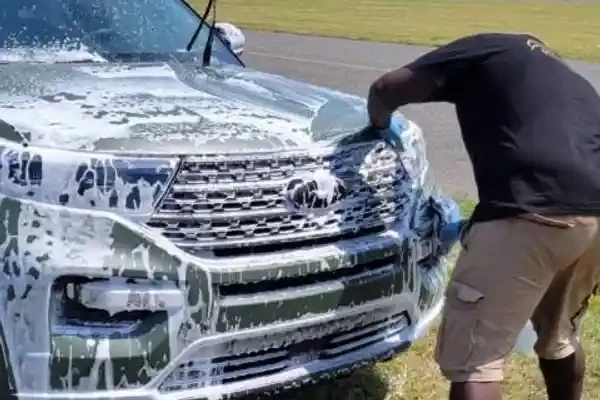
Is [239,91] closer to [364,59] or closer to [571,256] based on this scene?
[571,256]

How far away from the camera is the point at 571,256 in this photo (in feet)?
12.1

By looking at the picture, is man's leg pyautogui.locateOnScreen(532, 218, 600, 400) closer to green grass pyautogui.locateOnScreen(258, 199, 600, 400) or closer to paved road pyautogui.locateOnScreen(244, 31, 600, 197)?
green grass pyautogui.locateOnScreen(258, 199, 600, 400)

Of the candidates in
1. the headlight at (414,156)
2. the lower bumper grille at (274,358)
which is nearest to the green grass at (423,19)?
the headlight at (414,156)

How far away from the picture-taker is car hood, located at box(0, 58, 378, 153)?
356 cm

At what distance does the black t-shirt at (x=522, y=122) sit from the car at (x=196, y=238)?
47 centimetres

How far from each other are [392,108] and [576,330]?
112 cm

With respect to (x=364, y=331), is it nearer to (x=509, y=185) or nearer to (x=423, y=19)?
(x=509, y=185)

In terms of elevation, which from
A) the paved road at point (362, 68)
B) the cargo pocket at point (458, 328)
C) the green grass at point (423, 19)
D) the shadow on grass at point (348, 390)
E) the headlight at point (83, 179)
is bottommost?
the green grass at point (423, 19)

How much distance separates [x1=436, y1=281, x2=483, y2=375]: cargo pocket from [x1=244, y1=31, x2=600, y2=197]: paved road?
4.29m

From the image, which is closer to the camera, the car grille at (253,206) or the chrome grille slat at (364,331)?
the car grille at (253,206)

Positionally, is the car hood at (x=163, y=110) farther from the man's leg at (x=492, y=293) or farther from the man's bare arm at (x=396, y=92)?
the man's leg at (x=492, y=293)

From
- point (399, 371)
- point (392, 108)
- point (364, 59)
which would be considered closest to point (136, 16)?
point (392, 108)

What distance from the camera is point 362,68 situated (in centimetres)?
1717

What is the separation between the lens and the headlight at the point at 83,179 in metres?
3.38
